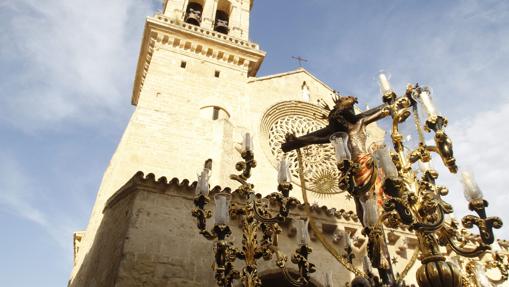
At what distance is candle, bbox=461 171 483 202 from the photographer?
4699mm

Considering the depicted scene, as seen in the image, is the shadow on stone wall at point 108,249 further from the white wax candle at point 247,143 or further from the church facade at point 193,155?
the white wax candle at point 247,143

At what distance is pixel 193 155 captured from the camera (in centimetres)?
1150

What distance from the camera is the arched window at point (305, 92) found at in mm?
15352

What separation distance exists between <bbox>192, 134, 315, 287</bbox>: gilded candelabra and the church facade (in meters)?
1.72

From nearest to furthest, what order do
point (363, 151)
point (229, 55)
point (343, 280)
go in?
1. point (363, 151)
2. point (343, 280)
3. point (229, 55)

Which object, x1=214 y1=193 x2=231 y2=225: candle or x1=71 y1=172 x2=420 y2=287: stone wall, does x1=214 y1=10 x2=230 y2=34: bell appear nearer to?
x1=71 y1=172 x2=420 y2=287: stone wall

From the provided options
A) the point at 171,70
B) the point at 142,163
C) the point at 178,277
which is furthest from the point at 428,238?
the point at 171,70

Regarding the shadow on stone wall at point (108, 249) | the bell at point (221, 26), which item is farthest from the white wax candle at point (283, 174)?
the bell at point (221, 26)

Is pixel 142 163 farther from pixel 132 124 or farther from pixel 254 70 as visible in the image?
pixel 254 70

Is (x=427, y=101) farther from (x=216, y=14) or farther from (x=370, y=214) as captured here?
(x=216, y=14)

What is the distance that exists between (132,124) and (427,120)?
834 centimetres

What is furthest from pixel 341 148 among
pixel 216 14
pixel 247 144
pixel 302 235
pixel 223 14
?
pixel 223 14

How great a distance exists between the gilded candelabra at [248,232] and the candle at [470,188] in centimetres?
191

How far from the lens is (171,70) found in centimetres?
1398
